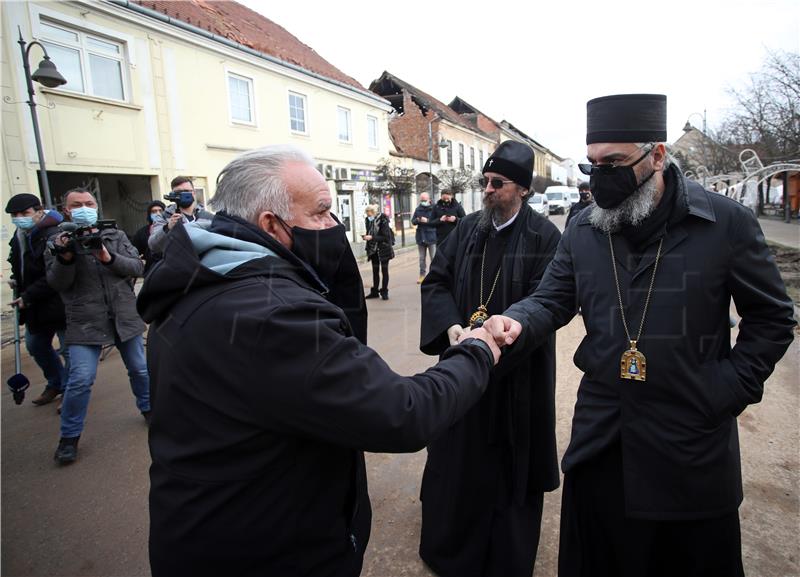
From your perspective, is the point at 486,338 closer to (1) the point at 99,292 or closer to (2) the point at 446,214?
(1) the point at 99,292

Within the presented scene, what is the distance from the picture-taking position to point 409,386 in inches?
51.6

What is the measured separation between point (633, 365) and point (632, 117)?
936mm

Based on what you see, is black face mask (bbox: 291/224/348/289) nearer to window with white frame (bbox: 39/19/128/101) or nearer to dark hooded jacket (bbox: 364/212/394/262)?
dark hooded jacket (bbox: 364/212/394/262)

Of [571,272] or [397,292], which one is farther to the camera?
[397,292]

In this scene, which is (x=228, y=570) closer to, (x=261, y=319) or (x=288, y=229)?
(x=261, y=319)

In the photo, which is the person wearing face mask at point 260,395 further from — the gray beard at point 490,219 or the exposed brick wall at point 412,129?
the exposed brick wall at point 412,129

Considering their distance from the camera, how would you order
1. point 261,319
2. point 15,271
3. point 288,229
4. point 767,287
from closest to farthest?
point 261,319 → point 288,229 → point 767,287 → point 15,271

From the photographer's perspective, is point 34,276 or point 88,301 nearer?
point 88,301

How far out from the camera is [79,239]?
11.8 feet

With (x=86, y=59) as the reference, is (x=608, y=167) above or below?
below

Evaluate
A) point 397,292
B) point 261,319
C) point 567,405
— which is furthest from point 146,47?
point 261,319

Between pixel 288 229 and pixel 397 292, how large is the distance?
865 centimetres

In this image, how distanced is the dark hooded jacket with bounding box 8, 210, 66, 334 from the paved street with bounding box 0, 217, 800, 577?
2.89ft

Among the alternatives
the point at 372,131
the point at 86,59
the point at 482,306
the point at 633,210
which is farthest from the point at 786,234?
the point at 86,59
